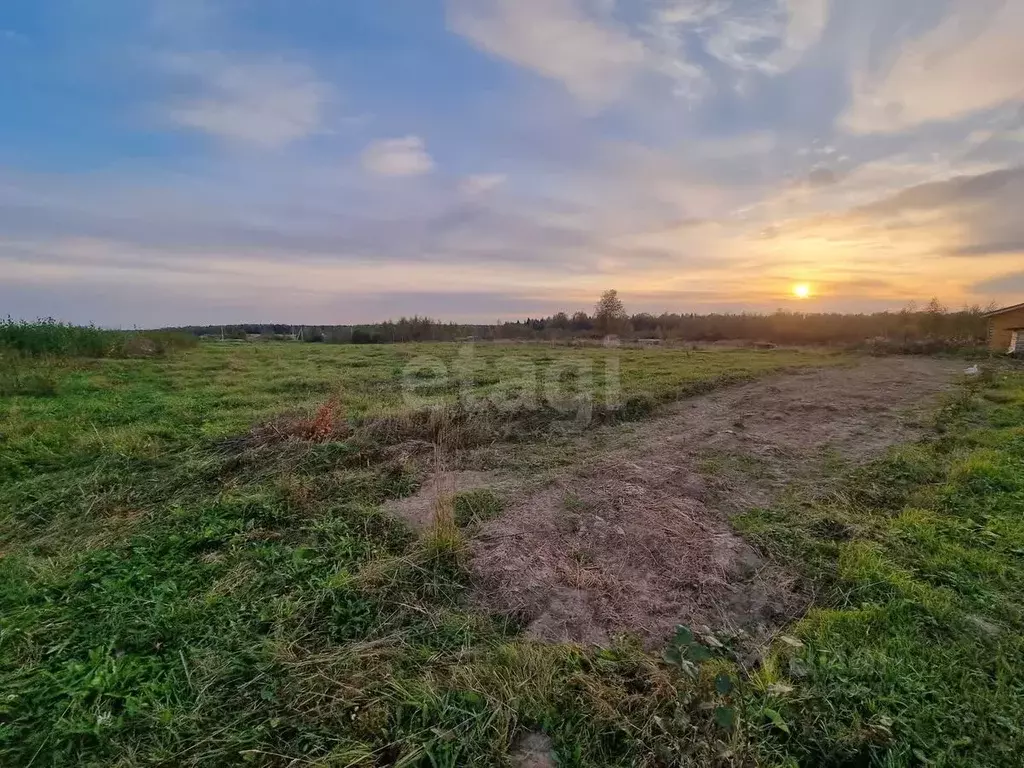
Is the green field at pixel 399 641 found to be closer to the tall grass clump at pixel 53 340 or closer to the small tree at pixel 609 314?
the tall grass clump at pixel 53 340

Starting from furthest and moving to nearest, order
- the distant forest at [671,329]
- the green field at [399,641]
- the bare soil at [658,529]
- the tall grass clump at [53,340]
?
the distant forest at [671,329] < the tall grass clump at [53,340] < the bare soil at [658,529] < the green field at [399,641]

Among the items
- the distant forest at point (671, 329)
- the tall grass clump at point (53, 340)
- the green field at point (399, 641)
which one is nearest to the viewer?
the green field at point (399, 641)

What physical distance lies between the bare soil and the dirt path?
11mm

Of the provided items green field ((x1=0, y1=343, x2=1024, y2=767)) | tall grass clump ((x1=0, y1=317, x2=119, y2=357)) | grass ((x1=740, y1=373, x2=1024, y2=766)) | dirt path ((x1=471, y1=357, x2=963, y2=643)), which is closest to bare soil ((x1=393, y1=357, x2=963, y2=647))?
dirt path ((x1=471, y1=357, x2=963, y2=643))

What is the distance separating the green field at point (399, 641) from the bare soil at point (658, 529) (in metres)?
0.24

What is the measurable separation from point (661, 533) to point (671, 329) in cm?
4319

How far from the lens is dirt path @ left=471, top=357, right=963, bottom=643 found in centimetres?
293

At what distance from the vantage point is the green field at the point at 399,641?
2.00 meters

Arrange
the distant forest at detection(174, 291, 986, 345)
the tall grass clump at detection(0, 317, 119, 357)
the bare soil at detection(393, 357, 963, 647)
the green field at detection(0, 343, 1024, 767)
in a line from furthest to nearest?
the distant forest at detection(174, 291, 986, 345), the tall grass clump at detection(0, 317, 119, 357), the bare soil at detection(393, 357, 963, 647), the green field at detection(0, 343, 1024, 767)

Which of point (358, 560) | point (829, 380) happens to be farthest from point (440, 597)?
point (829, 380)

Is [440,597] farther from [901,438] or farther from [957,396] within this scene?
[957,396]

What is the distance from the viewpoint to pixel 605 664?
239 centimetres

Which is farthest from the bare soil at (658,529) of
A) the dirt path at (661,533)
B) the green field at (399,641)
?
the green field at (399,641)

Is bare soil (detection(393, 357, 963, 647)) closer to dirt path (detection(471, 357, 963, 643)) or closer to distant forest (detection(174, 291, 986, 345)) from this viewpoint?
dirt path (detection(471, 357, 963, 643))
